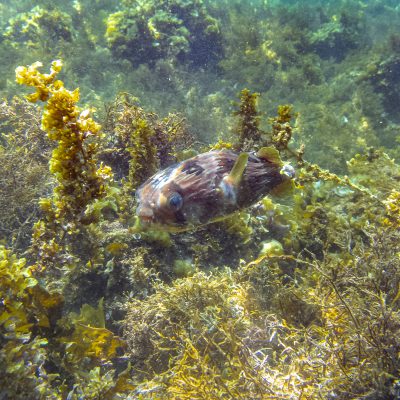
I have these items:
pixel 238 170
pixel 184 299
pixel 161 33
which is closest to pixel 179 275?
pixel 184 299

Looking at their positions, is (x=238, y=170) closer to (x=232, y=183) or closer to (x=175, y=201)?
(x=232, y=183)

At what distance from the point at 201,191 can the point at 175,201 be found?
0.27 meters

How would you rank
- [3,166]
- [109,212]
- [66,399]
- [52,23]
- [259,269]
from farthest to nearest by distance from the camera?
[52,23], [3,166], [109,212], [259,269], [66,399]

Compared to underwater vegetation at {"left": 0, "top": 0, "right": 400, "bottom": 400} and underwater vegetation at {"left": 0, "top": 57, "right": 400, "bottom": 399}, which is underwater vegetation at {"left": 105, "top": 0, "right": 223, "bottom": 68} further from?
underwater vegetation at {"left": 0, "top": 57, "right": 400, "bottom": 399}

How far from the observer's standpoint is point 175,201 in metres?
2.54

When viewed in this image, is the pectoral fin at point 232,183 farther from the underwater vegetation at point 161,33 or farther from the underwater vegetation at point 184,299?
the underwater vegetation at point 161,33

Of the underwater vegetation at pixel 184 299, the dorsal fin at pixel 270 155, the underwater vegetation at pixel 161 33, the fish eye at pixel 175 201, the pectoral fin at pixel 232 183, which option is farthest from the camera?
the underwater vegetation at pixel 161 33

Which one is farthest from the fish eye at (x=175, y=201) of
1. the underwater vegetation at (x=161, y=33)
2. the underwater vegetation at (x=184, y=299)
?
the underwater vegetation at (x=161, y=33)

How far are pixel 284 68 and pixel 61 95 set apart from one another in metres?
9.97

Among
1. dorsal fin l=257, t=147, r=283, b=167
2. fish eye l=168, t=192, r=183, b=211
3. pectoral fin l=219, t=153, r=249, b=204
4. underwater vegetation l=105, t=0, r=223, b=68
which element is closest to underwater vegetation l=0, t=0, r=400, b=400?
dorsal fin l=257, t=147, r=283, b=167

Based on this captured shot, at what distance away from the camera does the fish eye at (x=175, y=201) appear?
2.53 meters

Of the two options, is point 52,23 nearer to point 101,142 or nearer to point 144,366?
point 101,142

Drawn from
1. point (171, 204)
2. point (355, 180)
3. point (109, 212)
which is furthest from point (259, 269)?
point (355, 180)

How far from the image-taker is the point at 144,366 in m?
3.04
